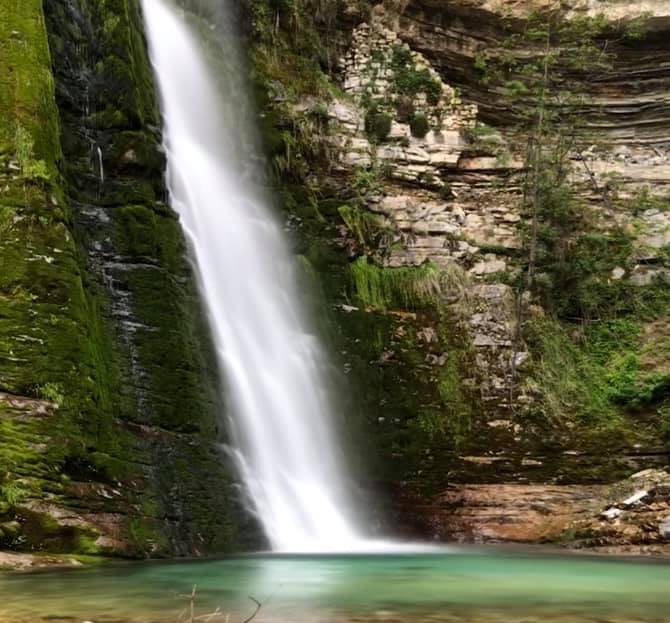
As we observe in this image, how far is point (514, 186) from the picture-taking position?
55.0 ft

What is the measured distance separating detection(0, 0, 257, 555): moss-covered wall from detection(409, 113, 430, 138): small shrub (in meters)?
7.23

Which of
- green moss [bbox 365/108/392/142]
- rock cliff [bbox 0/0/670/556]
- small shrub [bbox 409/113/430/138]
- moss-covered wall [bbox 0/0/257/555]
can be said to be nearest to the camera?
moss-covered wall [bbox 0/0/257/555]

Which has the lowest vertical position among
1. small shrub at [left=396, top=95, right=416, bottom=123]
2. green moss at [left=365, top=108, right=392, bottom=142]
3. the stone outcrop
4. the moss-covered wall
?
the stone outcrop

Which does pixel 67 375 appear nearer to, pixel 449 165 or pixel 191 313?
pixel 191 313

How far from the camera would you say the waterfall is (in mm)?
9797

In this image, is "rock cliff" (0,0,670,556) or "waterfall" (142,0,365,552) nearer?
"rock cliff" (0,0,670,556)

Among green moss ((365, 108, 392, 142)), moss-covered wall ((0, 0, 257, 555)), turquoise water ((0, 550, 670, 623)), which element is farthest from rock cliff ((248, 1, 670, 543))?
turquoise water ((0, 550, 670, 623))

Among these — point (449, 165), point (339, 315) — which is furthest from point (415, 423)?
point (449, 165)

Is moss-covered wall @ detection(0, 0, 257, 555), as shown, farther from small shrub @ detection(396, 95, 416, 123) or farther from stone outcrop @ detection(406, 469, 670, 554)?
small shrub @ detection(396, 95, 416, 123)

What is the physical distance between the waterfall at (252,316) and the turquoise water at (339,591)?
213 cm

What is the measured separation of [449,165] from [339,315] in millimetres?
4742

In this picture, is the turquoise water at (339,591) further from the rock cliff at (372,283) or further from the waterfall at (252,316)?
the waterfall at (252,316)

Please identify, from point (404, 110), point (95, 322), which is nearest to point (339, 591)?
point (95, 322)

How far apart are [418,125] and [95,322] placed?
10.2m
